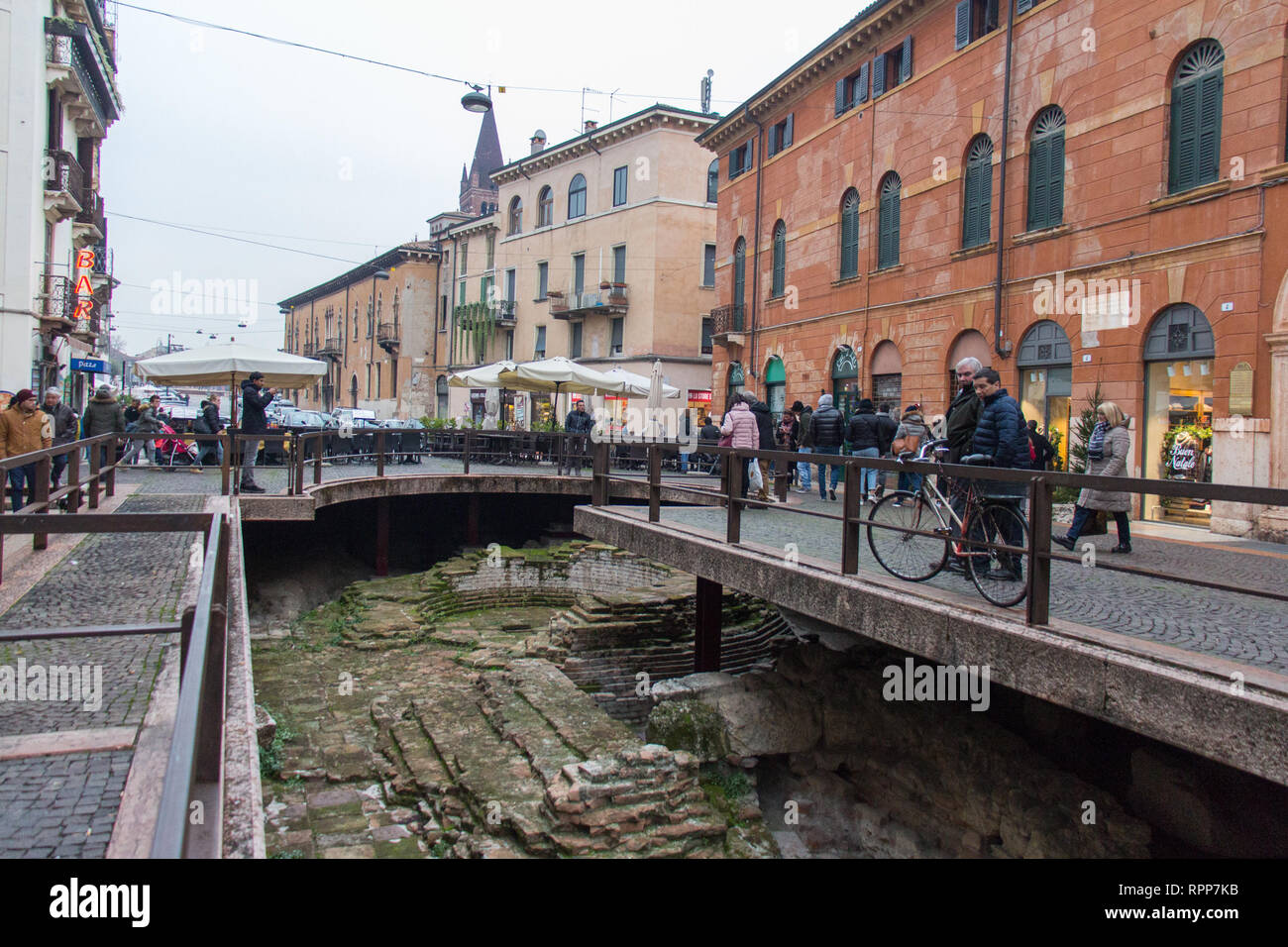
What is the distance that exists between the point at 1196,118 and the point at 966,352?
5894 mm

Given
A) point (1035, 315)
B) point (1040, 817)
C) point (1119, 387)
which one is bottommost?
point (1040, 817)

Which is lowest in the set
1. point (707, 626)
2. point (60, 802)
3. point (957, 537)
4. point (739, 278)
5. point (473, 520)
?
point (707, 626)

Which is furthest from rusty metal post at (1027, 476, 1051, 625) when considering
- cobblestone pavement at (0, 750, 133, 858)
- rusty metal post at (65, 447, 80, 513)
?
rusty metal post at (65, 447, 80, 513)

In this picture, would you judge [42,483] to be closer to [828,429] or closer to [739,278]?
[828,429]

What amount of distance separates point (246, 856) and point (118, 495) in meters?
12.0

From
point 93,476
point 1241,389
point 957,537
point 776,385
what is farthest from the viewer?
point 776,385

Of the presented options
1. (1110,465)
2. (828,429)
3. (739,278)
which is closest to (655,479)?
(1110,465)

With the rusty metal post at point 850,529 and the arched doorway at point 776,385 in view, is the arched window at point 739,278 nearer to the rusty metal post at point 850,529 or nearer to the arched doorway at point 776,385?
the arched doorway at point 776,385

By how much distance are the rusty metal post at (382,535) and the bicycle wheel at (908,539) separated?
39.0 ft

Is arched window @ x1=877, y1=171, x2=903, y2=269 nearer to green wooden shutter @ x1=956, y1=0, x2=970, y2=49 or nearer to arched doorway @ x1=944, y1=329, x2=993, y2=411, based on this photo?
arched doorway @ x1=944, y1=329, x2=993, y2=411

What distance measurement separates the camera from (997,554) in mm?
6262
